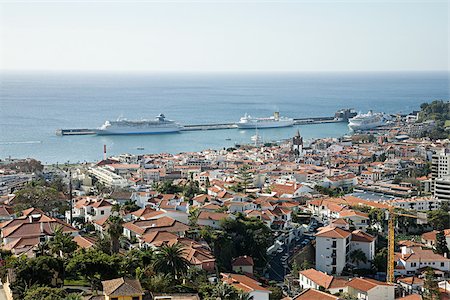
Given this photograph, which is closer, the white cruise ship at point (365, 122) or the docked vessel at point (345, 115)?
the white cruise ship at point (365, 122)

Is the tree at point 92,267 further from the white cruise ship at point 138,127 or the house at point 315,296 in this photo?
the white cruise ship at point 138,127

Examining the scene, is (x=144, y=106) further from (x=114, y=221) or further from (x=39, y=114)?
(x=114, y=221)

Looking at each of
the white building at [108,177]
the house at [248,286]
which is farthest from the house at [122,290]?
the white building at [108,177]

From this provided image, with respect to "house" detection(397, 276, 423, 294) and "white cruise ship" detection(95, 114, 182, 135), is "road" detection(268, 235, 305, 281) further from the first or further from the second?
"white cruise ship" detection(95, 114, 182, 135)

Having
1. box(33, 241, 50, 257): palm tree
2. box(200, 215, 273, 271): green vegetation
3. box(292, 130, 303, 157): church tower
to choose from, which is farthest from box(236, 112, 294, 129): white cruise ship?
box(33, 241, 50, 257): palm tree

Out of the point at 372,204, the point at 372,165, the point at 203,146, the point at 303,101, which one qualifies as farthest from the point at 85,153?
the point at 303,101

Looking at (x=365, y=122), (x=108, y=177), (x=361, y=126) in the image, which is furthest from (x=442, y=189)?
(x=365, y=122)
